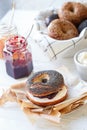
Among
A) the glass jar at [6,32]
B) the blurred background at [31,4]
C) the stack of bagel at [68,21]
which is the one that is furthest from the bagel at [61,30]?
the blurred background at [31,4]

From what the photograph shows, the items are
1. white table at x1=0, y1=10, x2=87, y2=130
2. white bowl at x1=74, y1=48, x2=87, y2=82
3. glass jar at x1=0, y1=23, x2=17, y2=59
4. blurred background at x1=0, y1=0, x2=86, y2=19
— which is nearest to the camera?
white table at x1=0, y1=10, x2=87, y2=130

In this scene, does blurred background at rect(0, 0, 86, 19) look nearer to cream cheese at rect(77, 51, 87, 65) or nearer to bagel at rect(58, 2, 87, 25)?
bagel at rect(58, 2, 87, 25)

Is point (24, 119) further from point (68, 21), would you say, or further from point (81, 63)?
point (68, 21)

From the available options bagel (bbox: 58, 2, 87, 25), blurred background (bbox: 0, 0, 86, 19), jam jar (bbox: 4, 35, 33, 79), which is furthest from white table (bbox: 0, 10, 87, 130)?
blurred background (bbox: 0, 0, 86, 19)

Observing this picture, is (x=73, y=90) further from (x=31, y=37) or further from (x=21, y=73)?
(x=31, y=37)

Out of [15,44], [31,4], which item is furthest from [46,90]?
[31,4]

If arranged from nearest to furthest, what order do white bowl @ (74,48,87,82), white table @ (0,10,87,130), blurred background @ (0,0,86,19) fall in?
white table @ (0,10,87,130), white bowl @ (74,48,87,82), blurred background @ (0,0,86,19)

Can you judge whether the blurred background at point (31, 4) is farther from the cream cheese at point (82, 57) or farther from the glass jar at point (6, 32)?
the cream cheese at point (82, 57)
